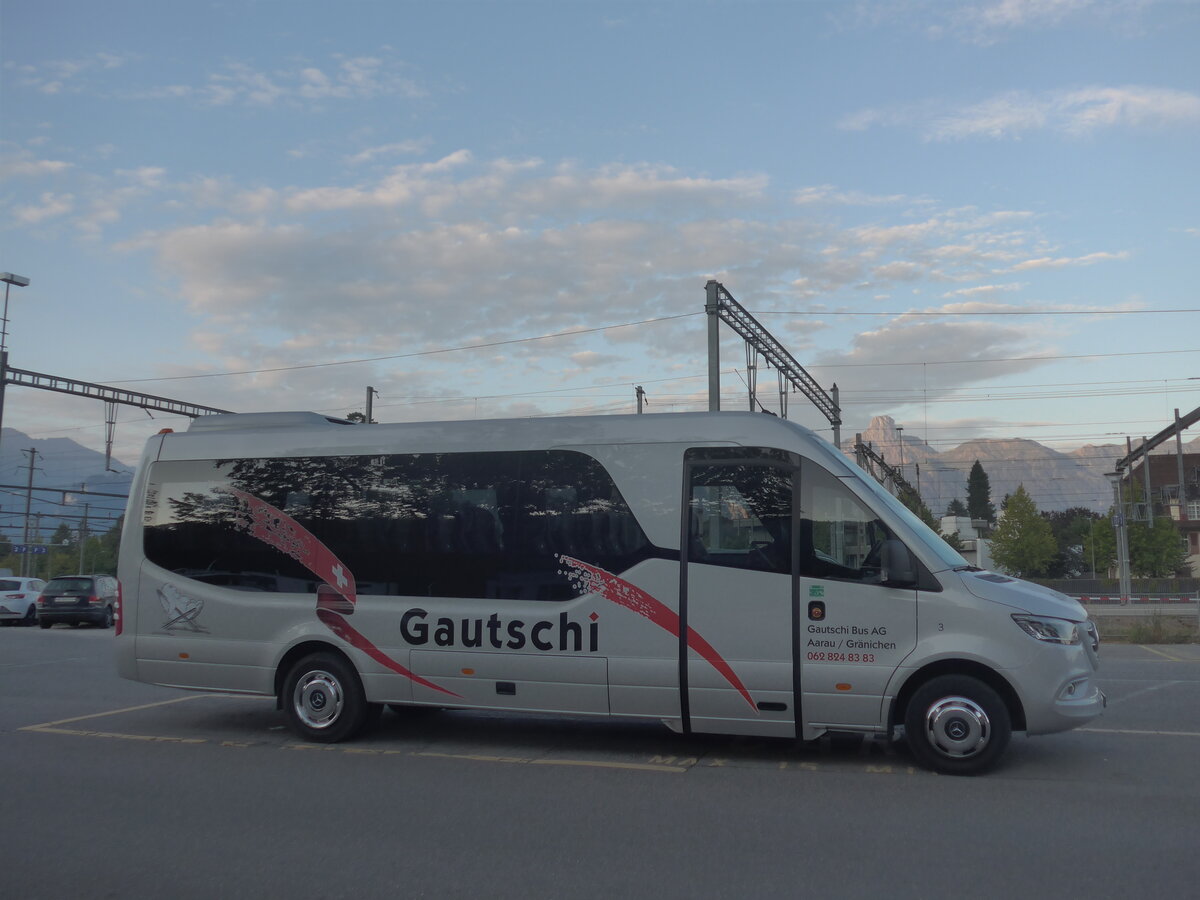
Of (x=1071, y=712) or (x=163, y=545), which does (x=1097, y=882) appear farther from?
(x=163, y=545)

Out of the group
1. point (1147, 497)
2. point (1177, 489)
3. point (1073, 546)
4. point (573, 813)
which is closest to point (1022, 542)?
point (1147, 497)

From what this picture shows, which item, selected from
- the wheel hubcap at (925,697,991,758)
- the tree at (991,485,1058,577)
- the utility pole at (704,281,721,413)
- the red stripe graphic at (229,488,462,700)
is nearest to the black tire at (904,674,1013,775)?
the wheel hubcap at (925,697,991,758)

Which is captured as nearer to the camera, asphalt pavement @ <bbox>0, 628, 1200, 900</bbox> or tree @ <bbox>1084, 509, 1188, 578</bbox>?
asphalt pavement @ <bbox>0, 628, 1200, 900</bbox>

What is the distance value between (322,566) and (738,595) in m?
3.70

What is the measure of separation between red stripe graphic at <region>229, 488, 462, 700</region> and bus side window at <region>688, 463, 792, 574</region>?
250 centimetres

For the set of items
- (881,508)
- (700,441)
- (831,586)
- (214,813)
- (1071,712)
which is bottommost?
(214,813)

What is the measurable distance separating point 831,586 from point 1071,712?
1.81 metres

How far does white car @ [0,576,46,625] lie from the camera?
29297 mm

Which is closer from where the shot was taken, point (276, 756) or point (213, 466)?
point (276, 756)

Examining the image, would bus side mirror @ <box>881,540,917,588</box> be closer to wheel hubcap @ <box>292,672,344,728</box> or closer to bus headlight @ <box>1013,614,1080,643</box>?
bus headlight @ <box>1013,614,1080,643</box>

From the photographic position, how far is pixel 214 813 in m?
6.41

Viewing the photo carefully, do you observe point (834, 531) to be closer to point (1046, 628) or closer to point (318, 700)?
point (1046, 628)

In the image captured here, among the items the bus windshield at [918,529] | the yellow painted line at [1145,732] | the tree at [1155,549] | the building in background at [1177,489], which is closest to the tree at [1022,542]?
the tree at [1155,549]

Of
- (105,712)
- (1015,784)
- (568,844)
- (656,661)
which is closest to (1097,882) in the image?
(1015,784)
